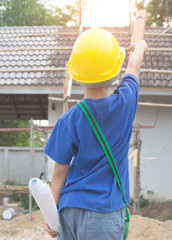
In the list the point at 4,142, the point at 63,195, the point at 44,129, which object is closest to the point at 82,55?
the point at 63,195

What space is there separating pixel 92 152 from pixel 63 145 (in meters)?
0.14

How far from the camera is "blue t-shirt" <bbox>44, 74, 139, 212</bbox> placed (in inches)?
59.2

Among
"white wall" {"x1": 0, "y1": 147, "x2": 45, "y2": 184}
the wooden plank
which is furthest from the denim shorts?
"white wall" {"x1": 0, "y1": 147, "x2": 45, "y2": 184}

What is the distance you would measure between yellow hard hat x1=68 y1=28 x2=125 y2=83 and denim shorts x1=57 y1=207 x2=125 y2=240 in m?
0.61

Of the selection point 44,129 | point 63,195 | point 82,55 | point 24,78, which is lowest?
point 44,129

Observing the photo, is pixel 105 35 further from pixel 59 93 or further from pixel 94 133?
pixel 59 93

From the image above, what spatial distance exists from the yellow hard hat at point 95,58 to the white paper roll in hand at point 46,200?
0.52 metres

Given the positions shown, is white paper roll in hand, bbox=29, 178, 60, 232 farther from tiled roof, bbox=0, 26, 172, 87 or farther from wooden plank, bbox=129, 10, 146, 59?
tiled roof, bbox=0, 26, 172, 87

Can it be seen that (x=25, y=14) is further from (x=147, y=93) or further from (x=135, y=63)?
(x=135, y=63)

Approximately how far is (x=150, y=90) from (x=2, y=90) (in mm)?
3575

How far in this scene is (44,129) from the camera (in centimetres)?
610

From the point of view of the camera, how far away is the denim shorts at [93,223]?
147cm

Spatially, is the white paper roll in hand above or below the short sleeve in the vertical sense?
below

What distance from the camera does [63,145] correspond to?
5.06 feet
